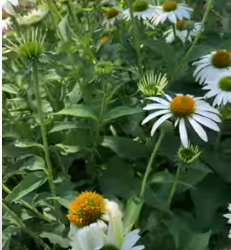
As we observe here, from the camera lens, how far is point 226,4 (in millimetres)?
1491

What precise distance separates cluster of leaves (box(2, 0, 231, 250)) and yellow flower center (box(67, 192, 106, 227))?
0.27 feet

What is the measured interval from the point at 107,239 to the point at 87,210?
4 cm

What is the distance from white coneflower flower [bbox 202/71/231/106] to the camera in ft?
3.71

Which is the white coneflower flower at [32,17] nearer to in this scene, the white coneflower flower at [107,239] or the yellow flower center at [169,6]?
the yellow flower center at [169,6]

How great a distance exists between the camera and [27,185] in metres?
1.04

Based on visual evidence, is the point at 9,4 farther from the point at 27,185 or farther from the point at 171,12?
the point at 171,12

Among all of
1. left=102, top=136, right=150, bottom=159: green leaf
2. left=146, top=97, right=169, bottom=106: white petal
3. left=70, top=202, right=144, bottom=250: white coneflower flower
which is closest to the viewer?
left=70, top=202, right=144, bottom=250: white coneflower flower

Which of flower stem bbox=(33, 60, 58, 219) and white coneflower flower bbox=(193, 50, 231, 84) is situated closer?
flower stem bbox=(33, 60, 58, 219)

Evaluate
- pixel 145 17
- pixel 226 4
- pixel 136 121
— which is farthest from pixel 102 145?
pixel 226 4

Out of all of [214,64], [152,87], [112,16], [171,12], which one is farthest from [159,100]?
[112,16]

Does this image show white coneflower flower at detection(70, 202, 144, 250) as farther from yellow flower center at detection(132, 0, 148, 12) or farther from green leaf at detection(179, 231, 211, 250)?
yellow flower center at detection(132, 0, 148, 12)

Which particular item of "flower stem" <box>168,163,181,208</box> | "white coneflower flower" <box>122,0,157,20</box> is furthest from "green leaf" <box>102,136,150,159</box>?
"white coneflower flower" <box>122,0,157,20</box>

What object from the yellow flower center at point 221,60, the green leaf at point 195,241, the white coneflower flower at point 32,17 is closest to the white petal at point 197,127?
the green leaf at point 195,241

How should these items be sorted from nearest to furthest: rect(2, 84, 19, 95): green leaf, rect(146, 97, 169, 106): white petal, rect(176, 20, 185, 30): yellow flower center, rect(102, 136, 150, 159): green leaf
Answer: rect(146, 97, 169, 106): white petal
rect(102, 136, 150, 159): green leaf
rect(2, 84, 19, 95): green leaf
rect(176, 20, 185, 30): yellow flower center
